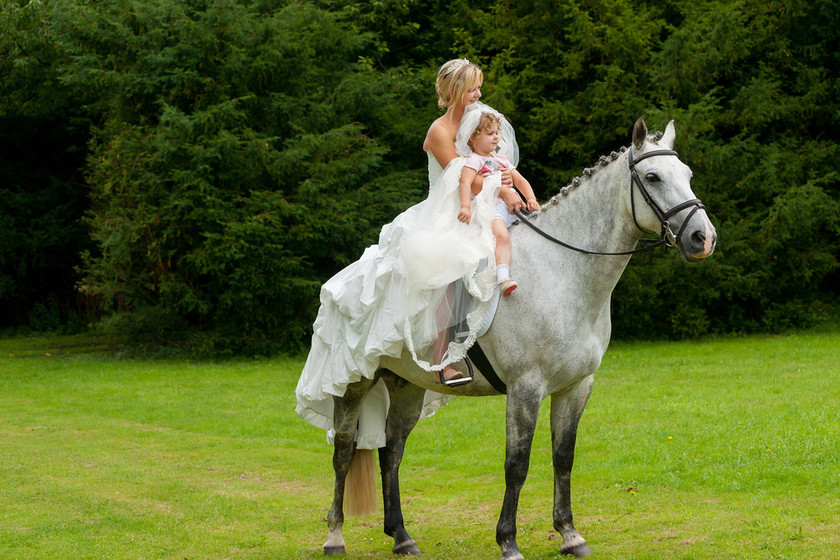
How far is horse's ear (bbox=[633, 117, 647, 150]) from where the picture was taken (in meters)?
4.92

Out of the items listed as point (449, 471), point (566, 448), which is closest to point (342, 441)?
point (566, 448)

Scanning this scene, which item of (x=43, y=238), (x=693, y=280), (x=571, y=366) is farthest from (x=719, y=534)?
(x=43, y=238)

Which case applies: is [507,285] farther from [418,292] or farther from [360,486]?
[360,486]

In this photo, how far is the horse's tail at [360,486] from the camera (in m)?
6.18

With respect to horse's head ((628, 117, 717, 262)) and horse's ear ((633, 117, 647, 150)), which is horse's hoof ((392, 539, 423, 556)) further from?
horse's ear ((633, 117, 647, 150))

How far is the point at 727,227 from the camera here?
57.0 feet


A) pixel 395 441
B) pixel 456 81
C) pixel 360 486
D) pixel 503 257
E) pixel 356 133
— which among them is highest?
pixel 356 133

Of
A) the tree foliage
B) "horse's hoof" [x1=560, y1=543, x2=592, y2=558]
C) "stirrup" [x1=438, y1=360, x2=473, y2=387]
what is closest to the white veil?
"stirrup" [x1=438, y1=360, x2=473, y2=387]

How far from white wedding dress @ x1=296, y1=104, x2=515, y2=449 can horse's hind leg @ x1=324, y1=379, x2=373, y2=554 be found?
0.67 ft

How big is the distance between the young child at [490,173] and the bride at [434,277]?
47 millimetres

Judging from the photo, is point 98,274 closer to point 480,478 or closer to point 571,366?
point 480,478

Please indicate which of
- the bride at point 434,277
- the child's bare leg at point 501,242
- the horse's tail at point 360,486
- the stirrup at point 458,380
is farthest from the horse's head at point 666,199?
the horse's tail at point 360,486

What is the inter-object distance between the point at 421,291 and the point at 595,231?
1053 mm

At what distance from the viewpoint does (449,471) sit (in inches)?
353
